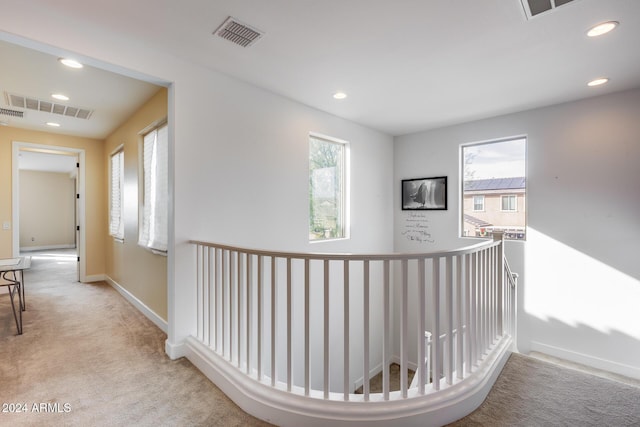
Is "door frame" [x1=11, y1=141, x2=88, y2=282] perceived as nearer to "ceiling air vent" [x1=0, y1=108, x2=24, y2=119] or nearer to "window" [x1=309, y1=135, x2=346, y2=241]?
"ceiling air vent" [x1=0, y1=108, x2=24, y2=119]

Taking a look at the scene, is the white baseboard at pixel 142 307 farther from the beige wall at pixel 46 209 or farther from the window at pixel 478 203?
the beige wall at pixel 46 209

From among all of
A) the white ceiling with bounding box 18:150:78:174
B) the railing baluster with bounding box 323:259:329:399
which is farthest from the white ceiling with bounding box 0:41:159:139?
the white ceiling with bounding box 18:150:78:174

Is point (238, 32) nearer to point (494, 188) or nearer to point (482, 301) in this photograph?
point (482, 301)

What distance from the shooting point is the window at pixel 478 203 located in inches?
164

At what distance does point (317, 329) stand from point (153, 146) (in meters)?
2.85

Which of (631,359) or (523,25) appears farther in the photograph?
(631,359)

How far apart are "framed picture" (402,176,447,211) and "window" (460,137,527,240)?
301 millimetres

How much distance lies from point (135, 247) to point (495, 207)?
188 inches

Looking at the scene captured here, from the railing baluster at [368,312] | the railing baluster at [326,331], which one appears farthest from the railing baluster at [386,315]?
the railing baluster at [326,331]

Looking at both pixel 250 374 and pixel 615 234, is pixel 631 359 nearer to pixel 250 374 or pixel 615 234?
pixel 615 234

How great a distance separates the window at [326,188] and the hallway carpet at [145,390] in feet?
6.87

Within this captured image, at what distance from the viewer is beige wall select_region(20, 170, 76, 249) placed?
8.52 meters

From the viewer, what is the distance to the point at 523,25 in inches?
79.9

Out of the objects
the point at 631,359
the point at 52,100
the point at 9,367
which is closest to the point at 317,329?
the point at 9,367
